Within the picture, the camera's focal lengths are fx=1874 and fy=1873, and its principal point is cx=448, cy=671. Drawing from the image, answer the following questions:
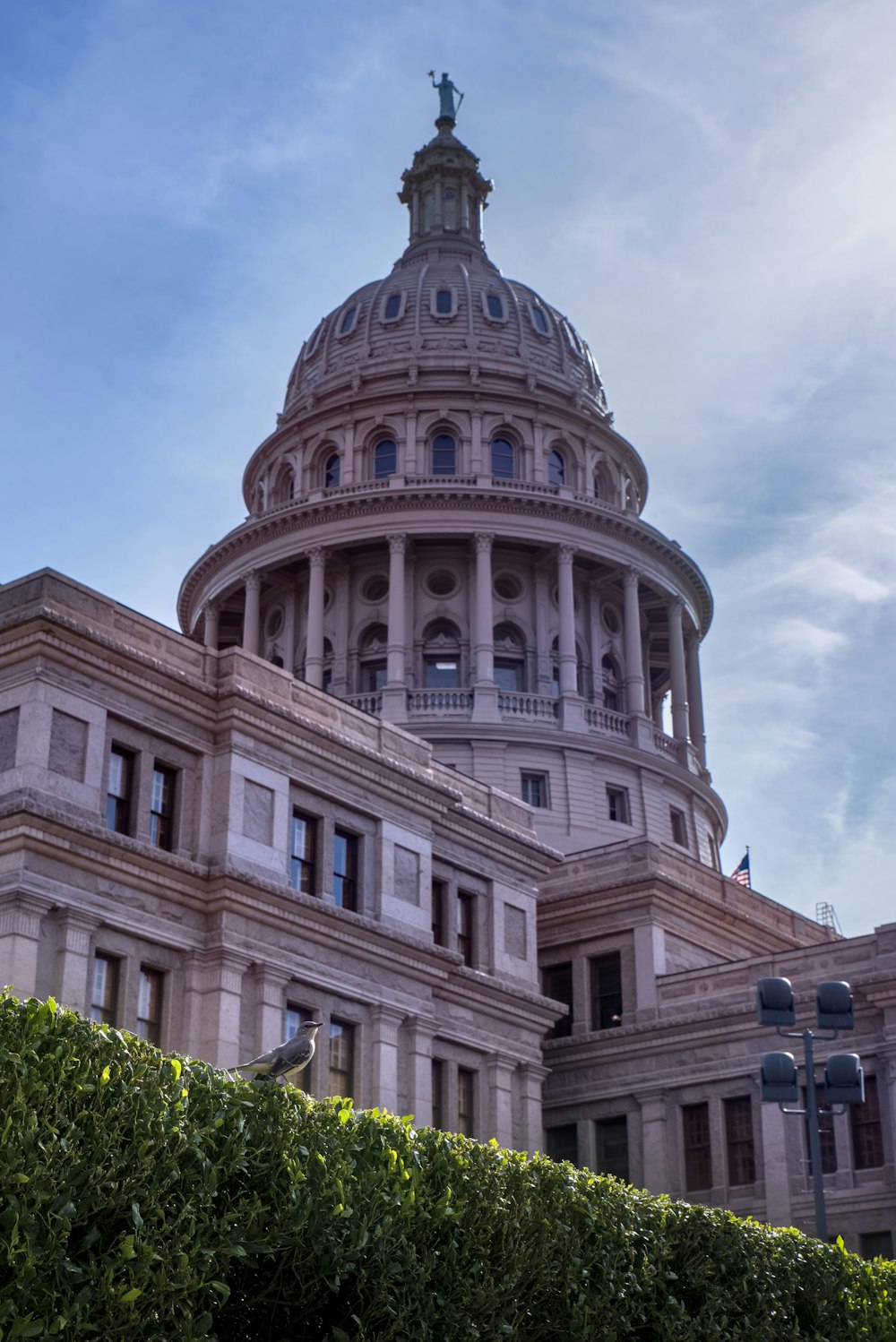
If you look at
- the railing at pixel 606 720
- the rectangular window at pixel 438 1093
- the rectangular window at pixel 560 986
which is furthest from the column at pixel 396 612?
the rectangular window at pixel 438 1093

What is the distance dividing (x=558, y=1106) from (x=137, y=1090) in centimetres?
3730

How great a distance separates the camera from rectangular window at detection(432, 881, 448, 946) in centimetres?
4653

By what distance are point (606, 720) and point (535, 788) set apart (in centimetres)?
548

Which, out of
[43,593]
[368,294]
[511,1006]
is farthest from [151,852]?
[368,294]

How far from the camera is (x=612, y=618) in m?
85.8

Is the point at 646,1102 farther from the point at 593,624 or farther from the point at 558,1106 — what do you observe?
the point at 593,624

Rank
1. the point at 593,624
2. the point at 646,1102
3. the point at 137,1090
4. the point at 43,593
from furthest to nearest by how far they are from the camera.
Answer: the point at 593,624, the point at 646,1102, the point at 43,593, the point at 137,1090

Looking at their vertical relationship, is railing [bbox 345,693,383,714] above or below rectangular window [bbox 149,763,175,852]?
above

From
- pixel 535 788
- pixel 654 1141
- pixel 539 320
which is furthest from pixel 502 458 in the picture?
pixel 654 1141

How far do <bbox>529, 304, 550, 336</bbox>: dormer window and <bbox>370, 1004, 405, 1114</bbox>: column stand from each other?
176 feet

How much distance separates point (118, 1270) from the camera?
57.8 ft

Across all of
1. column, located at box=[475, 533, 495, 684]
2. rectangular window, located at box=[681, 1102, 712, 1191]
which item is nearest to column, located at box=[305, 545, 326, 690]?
column, located at box=[475, 533, 495, 684]

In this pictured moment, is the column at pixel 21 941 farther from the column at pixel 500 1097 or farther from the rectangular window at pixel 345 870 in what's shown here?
the column at pixel 500 1097

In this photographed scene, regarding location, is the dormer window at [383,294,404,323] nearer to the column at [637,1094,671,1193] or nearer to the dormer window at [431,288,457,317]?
the dormer window at [431,288,457,317]
